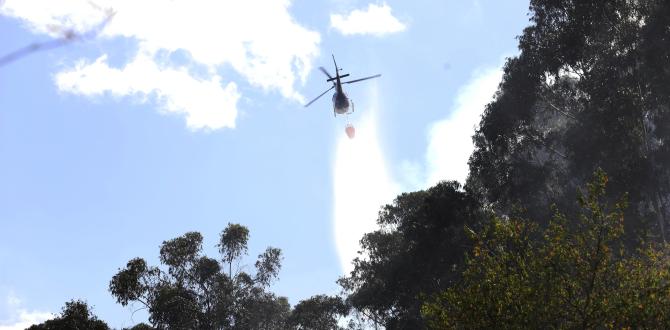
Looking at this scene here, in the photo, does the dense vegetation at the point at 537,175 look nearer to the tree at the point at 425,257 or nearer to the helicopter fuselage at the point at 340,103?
the tree at the point at 425,257

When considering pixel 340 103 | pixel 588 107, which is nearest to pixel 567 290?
pixel 588 107

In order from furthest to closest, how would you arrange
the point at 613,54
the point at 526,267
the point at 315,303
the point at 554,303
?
the point at 315,303 < the point at 613,54 < the point at 526,267 < the point at 554,303

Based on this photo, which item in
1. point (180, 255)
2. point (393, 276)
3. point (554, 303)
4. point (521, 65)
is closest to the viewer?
point (554, 303)

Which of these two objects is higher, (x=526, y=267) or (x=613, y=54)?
(x=613, y=54)

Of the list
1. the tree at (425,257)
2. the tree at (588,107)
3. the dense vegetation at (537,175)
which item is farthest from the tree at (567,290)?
the tree at (425,257)

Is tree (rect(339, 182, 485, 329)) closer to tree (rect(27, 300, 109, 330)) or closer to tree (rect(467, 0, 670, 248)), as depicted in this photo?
tree (rect(467, 0, 670, 248))

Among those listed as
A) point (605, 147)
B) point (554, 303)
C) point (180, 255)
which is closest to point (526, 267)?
point (554, 303)

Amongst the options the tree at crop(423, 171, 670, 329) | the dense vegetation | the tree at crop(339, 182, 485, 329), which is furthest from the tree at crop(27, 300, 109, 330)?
the tree at crop(423, 171, 670, 329)

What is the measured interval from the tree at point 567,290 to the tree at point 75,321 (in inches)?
1349

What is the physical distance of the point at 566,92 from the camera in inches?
1818

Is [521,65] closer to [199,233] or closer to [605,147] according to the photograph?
[605,147]

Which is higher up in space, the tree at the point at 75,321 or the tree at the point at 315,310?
the tree at the point at 315,310

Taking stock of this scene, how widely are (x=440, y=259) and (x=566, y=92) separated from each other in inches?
634

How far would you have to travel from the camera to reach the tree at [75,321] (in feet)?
141
